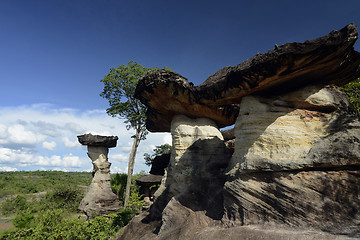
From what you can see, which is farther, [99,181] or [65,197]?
[65,197]

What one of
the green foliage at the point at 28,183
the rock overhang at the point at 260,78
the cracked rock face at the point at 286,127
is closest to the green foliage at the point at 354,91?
the rock overhang at the point at 260,78

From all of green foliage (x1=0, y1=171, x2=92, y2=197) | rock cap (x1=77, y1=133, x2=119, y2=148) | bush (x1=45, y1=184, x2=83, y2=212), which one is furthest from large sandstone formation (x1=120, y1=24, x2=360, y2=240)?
green foliage (x1=0, y1=171, x2=92, y2=197)

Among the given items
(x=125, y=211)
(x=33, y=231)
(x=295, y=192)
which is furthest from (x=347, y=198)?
(x=125, y=211)

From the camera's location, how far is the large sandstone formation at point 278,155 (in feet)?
14.0

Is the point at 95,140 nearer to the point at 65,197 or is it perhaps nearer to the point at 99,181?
the point at 99,181

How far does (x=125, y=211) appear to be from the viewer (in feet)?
41.8

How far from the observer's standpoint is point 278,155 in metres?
5.24

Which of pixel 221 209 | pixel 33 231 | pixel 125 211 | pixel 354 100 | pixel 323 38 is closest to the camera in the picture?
pixel 323 38

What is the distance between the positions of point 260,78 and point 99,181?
15441 millimetres

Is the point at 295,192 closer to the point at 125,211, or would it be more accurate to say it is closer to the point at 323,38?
the point at 323,38

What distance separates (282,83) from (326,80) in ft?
4.53

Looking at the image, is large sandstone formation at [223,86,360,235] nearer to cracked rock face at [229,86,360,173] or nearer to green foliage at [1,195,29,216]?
cracked rock face at [229,86,360,173]

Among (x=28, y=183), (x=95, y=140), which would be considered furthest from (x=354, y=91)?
(x=28, y=183)

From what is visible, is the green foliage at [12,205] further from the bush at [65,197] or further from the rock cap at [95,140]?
the rock cap at [95,140]
